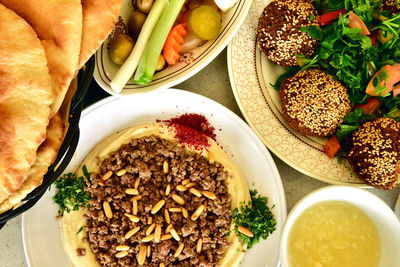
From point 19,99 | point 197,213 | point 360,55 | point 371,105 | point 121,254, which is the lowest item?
point 121,254

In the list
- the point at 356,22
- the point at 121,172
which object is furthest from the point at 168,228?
the point at 356,22

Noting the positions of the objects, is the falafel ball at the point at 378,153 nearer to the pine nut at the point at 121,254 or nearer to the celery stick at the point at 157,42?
the celery stick at the point at 157,42

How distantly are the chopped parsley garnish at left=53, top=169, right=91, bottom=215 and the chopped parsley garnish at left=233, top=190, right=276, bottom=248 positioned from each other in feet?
2.92

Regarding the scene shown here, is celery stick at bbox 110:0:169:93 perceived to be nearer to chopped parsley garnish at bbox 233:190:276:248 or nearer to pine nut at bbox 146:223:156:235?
pine nut at bbox 146:223:156:235

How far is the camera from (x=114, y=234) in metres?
2.22

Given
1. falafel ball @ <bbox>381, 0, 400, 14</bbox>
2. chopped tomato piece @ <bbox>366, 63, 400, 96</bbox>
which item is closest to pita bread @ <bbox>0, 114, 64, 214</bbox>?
chopped tomato piece @ <bbox>366, 63, 400, 96</bbox>

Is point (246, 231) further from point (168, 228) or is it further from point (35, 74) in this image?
point (35, 74)

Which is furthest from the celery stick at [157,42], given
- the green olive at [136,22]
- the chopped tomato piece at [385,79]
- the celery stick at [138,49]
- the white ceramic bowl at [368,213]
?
the chopped tomato piece at [385,79]

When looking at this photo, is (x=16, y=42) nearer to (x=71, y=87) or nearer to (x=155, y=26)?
(x=71, y=87)

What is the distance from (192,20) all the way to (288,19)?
0.55m

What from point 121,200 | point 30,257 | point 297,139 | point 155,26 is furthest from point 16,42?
point 297,139

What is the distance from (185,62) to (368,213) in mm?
1283

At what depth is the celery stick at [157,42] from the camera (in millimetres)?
2135

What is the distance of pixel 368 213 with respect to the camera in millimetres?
1965
